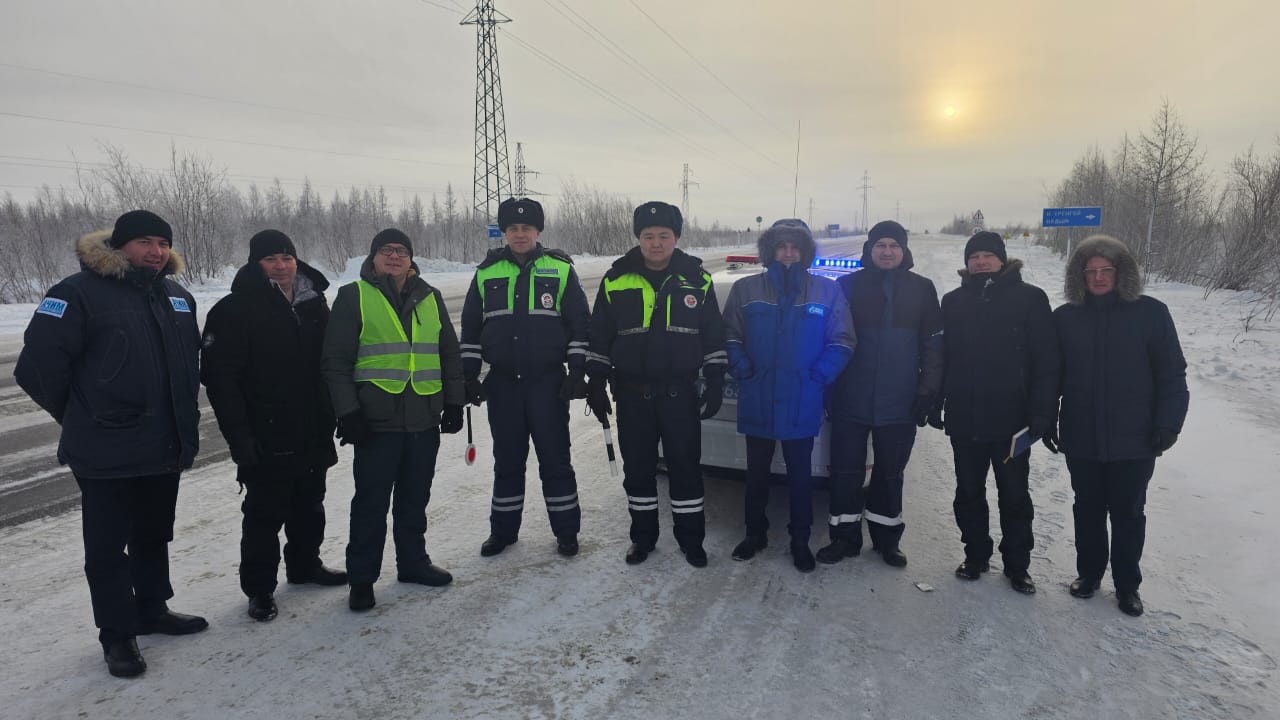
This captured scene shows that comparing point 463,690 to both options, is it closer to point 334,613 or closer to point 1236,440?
point 334,613

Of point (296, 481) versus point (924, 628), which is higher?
point (296, 481)

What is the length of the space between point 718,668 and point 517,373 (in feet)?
6.38

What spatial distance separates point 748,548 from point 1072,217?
85.6 feet

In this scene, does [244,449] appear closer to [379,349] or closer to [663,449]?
[379,349]

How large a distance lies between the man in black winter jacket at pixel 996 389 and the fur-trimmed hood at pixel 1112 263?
17 centimetres

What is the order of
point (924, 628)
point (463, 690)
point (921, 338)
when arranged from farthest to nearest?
point (921, 338) → point (924, 628) → point (463, 690)

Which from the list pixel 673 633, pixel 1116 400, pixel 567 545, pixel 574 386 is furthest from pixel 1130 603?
pixel 574 386

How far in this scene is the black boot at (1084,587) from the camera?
3.43m

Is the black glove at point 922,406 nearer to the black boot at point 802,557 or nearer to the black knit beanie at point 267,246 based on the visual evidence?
the black boot at point 802,557

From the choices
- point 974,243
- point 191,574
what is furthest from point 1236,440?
point 191,574

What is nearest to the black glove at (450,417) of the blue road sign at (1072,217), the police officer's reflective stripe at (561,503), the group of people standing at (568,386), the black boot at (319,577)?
the group of people standing at (568,386)

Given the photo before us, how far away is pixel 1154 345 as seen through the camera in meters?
3.31

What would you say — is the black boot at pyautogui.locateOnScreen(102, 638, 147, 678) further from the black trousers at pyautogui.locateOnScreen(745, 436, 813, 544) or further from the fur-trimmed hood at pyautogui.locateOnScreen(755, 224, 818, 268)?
the fur-trimmed hood at pyautogui.locateOnScreen(755, 224, 818, 268)

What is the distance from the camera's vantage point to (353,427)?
3.28m
